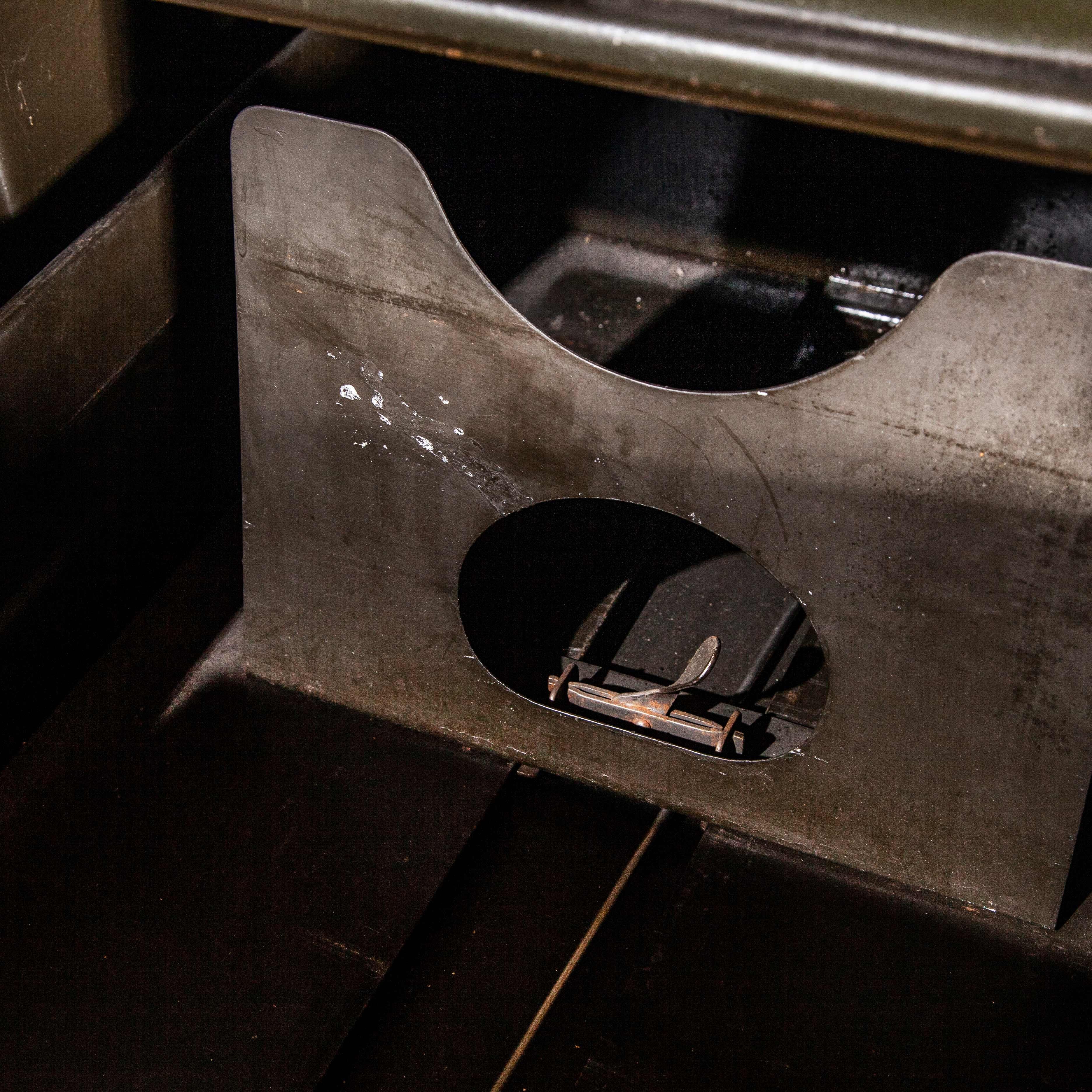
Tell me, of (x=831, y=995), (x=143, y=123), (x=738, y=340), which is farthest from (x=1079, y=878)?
(x=143, y=123)

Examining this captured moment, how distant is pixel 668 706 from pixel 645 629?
0.44ft

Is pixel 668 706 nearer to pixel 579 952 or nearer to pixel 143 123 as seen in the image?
pixel 579 952

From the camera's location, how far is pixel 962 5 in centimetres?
67

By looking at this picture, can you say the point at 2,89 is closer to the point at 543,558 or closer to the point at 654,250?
the point at 543,558

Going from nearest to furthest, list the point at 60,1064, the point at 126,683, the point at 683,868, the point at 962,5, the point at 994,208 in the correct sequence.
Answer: the point at 962,5, the point at 60,1064, the point at 683,868, the point at 126,683, the point at 994,208

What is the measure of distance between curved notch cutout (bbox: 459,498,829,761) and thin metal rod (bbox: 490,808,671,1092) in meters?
0.07

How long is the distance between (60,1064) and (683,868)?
389 mm

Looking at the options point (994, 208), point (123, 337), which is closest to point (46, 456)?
point (123, 337)

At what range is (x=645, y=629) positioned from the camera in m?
1.11

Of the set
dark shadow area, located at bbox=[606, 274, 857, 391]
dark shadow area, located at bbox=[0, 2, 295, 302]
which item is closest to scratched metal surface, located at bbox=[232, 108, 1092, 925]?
dark shadow area, located at bbox=[0, 2, 295, 302]

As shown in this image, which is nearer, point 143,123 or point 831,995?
point 831,995

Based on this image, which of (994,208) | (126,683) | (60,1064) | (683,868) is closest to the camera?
(60,1064)

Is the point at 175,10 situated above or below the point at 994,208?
above

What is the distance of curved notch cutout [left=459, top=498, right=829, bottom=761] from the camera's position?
1.00 meters
